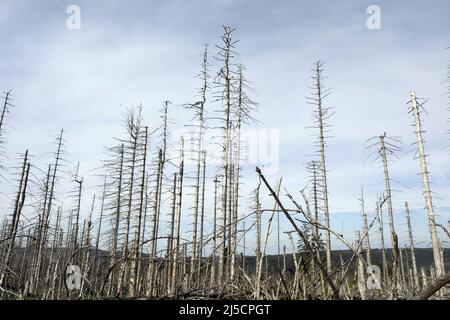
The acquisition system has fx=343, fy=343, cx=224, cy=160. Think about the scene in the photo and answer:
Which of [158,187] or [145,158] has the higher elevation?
[145,158]
